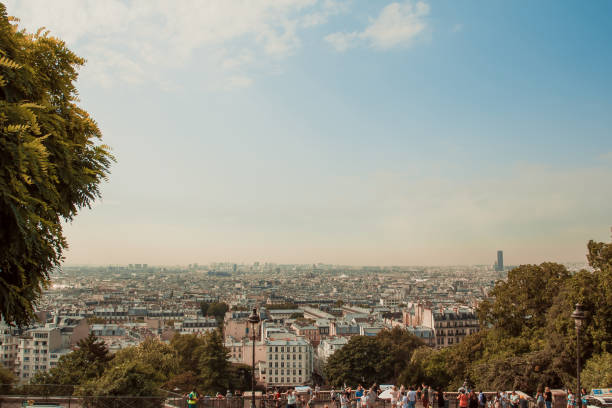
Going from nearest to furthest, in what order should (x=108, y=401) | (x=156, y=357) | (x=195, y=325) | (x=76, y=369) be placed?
(x=108, y=401) → (x=76, y=369) → (x=156, y=357) → (x=195, y=325)

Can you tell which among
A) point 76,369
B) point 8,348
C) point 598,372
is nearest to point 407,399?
point 598,372

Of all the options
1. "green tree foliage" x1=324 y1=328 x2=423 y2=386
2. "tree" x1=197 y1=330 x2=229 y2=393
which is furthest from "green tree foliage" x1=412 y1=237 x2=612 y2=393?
"tree" x1=197 y1=330 x2=229 y2=393

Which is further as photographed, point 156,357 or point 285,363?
point 285,363

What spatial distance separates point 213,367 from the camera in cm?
4397

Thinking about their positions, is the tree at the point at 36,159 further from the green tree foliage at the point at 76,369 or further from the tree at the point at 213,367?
the tree at the point at 213,367

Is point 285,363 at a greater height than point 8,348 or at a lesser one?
lesser

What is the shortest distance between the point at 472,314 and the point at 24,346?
2600 inches

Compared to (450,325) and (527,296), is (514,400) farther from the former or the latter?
(450,325)

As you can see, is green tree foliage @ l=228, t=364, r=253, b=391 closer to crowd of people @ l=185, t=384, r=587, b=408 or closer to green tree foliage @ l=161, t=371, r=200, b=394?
green tree foliage @ l=161, t=371, r=200, b=394

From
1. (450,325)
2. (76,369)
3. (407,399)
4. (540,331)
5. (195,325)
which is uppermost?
(407,399)

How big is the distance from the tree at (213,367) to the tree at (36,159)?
37918 mm

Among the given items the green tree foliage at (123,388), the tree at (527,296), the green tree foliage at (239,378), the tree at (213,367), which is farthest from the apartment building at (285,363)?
the green tree foliage at (123,388)

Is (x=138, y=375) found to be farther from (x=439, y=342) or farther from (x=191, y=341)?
(x=439, y=342)

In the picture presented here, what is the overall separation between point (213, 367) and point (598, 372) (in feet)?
106
